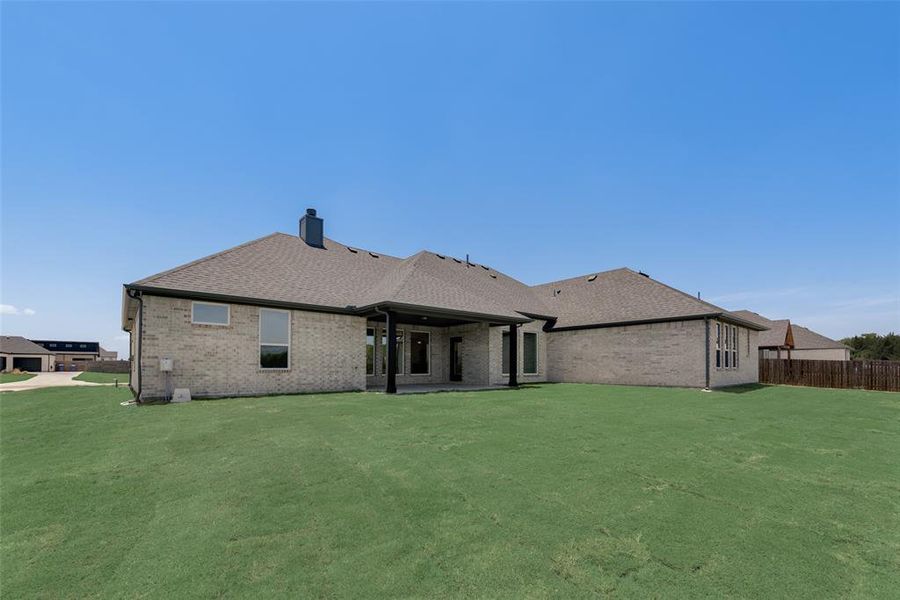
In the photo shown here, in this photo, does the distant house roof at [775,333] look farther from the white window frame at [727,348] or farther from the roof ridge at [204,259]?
the roof ridge at [204,259]

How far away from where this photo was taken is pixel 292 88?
12070mm

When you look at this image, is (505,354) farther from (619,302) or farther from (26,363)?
(26,363)

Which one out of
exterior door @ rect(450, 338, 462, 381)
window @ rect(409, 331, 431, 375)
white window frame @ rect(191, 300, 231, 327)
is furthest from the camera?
exterior door @ rect(450, 338, 462, 381)

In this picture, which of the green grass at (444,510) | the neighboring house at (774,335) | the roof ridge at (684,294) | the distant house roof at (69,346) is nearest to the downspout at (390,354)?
the green grass at (444,510)

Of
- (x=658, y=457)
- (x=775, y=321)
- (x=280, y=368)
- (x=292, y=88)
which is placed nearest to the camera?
(x=658, y=457)

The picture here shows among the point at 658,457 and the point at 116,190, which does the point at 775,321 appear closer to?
the point at 658,457

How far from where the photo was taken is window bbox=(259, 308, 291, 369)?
1270 cm

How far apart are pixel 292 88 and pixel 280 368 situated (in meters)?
8.79

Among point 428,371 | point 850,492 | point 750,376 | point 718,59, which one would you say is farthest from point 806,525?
point 750,376

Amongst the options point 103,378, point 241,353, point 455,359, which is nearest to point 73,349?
point 103,378

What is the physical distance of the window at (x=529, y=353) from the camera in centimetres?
2000

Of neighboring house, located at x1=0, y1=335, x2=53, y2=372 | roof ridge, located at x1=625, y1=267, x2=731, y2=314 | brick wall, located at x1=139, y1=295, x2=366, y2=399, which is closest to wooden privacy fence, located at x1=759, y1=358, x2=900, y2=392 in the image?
roof ridge, located at x1=625, y1=267, x2=731, y2=314

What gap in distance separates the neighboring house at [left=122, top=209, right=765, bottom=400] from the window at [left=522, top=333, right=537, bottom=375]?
0.08 m

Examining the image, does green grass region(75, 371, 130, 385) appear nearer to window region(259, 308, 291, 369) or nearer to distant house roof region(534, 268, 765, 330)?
window region(259, 308, 291, 369)
